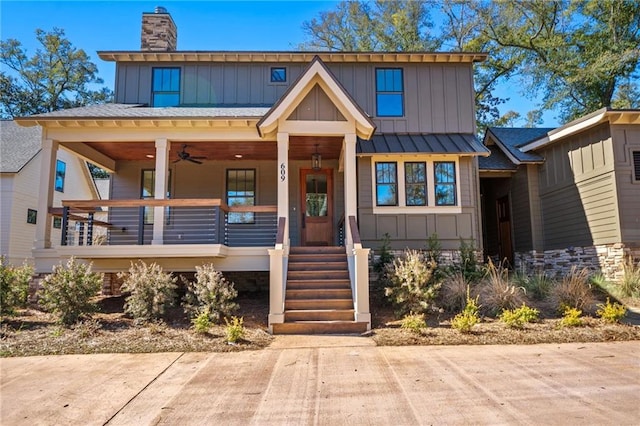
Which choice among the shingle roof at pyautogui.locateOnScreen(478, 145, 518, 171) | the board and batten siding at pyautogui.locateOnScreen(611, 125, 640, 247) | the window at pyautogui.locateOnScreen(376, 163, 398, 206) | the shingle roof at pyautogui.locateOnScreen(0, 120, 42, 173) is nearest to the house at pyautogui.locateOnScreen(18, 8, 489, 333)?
the window at pyautogui.locateOnScreen(376, 163, 398, 206)

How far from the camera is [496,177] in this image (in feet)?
45.1

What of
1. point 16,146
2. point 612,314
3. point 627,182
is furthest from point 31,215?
point 627,182

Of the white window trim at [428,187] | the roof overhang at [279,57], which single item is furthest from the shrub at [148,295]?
the roof overhang at [279,57]

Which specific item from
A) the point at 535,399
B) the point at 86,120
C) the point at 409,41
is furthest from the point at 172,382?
the point at 409,41

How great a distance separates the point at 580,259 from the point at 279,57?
9.87 metres

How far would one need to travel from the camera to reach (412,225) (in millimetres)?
10680

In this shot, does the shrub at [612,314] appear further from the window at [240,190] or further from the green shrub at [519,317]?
the window at [240,190]

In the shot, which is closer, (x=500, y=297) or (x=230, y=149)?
(x=500, y=297)

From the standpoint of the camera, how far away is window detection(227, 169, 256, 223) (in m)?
11.6

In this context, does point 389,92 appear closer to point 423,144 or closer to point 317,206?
point 423,144

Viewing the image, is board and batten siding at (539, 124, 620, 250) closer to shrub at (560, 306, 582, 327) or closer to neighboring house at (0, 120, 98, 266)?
shrub at (560, 306, 582, 327)

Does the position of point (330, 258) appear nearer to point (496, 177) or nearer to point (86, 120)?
point (86, 120)

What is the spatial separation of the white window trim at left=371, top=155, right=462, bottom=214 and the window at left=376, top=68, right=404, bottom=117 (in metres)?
1.66

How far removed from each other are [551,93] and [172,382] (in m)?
22.4
